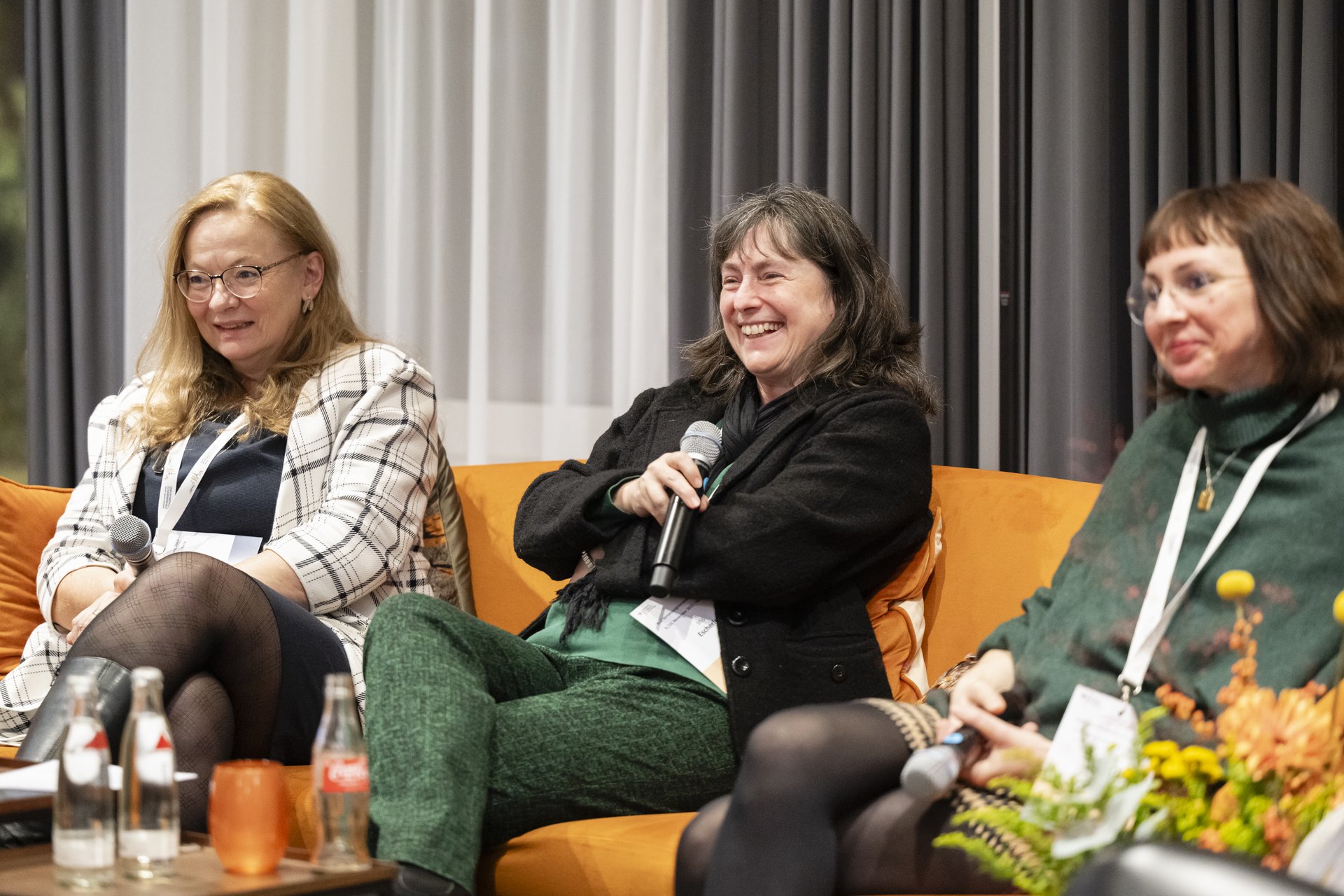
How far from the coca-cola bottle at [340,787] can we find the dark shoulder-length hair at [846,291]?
1148 millimetres

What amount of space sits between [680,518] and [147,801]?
34.8 inches

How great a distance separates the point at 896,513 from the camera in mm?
2219

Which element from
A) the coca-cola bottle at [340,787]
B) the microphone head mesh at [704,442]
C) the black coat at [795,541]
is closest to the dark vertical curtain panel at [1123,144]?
the black coat at [795,541]

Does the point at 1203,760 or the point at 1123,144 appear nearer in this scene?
the point at 1203,760

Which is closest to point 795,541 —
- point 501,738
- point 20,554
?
point 501,738

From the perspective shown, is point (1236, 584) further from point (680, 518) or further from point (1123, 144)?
point (1123, 144)

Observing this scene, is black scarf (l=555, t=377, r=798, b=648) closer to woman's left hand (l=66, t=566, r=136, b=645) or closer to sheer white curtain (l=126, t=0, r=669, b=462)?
woman's left hand (l=66, t=566, r=136, b=645)

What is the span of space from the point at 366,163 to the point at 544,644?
77.4 inches

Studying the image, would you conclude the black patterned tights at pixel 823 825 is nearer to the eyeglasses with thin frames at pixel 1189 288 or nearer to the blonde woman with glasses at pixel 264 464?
the eyeglasses with thin frames at pixel 1189 288

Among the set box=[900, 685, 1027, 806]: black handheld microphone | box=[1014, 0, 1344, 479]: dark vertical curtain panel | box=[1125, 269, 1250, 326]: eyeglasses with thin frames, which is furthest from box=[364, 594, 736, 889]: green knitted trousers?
box=[1014, 0, 1344, 479]: dark vertical curtain panel

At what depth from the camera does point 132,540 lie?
2.44m

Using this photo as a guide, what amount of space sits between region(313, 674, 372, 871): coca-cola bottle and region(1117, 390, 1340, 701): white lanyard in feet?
2.83

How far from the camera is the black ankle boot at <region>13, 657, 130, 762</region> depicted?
1.85 meters

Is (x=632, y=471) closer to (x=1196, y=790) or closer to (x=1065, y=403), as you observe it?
(x=1065, y=403)
